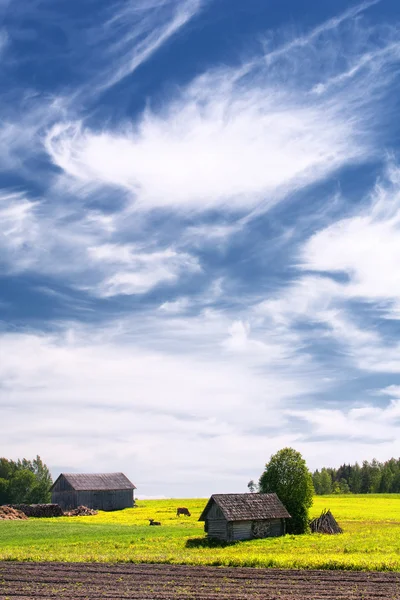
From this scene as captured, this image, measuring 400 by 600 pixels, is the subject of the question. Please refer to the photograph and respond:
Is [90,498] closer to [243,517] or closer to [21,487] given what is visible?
[21,487]

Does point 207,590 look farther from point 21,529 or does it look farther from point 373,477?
point 373,477

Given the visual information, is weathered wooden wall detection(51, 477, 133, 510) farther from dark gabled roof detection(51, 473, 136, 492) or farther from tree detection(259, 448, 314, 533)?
tree detection(259, 448, 314, 533)

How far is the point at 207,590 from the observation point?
23.3 m

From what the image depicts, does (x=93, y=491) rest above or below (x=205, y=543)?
above

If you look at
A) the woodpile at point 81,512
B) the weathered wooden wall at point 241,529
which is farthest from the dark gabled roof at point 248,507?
the woodpile at point 81,512

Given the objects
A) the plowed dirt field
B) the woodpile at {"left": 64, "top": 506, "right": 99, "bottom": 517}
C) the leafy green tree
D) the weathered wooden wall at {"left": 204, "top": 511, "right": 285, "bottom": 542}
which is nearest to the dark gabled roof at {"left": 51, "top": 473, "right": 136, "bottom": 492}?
the woodpile at {"left": 64, "top": 506, "right": 99, "bottom": 517}

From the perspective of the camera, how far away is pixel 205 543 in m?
43.4

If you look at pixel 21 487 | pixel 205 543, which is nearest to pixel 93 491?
pixel 21 487

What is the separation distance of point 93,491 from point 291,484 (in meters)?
42.8

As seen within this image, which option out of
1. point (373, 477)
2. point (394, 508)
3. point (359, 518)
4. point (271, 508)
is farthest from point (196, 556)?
point (373, 477)

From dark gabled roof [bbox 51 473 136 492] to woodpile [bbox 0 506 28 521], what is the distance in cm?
1108

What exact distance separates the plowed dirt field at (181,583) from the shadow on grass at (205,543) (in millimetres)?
12368

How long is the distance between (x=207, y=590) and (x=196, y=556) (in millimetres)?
11467

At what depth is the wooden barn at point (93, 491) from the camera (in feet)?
289
